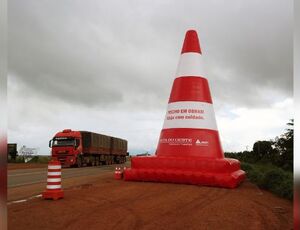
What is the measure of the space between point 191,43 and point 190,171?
16.3 feet

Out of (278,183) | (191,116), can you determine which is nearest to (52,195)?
(191,116)

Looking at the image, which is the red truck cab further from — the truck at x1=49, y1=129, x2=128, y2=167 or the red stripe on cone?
the red stripe on cone

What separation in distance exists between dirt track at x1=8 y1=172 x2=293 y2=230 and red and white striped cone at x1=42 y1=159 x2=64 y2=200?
0.25 meters

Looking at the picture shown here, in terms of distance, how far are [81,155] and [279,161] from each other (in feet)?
56.4

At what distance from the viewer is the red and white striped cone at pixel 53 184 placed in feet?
33.8

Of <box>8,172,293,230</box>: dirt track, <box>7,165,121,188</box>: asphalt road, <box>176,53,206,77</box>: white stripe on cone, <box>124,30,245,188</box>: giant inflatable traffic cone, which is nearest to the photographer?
<box>8,172,293,230</box>: dirt track

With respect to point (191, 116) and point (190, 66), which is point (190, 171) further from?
point (190, 66)

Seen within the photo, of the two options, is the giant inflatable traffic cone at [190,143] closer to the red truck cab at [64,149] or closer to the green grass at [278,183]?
the green grass at [278,183]

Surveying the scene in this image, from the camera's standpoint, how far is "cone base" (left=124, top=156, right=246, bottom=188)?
40.8 ft

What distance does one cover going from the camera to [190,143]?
13.4 meters

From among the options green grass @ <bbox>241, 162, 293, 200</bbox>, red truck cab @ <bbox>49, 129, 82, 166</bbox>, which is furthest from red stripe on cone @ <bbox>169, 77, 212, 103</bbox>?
red truck cab @ <bbox>49, 129, 82, 166</bbox>

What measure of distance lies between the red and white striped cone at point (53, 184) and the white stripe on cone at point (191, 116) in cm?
480

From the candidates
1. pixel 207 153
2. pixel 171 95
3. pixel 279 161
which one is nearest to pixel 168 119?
pixel 171 95

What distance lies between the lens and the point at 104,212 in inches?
320
